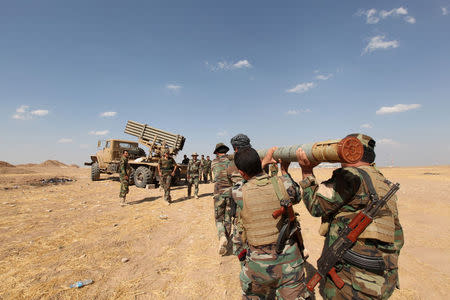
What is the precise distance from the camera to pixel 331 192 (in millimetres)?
1567

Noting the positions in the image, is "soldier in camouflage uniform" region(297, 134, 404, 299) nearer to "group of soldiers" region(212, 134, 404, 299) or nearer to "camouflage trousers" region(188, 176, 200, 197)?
"group of soldiers" region(212, 134, 404, 299)

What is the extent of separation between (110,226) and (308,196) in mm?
5398

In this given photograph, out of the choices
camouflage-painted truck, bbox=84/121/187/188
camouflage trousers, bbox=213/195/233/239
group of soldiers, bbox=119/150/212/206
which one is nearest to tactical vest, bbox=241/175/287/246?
camouflage trousers, bbox=213/195/233/239

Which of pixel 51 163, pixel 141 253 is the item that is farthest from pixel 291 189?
pixel 51 163

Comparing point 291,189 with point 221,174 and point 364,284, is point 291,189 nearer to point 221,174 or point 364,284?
point 364,284

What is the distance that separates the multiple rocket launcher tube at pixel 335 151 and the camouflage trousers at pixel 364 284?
88 centimetres

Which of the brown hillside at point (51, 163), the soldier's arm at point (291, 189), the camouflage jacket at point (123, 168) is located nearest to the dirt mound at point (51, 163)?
the brown hillside at point (51, 163)

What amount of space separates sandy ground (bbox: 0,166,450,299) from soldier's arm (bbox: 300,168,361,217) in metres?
1.87

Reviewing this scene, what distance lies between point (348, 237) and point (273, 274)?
2.09 feet

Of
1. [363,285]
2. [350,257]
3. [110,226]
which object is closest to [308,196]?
[350,257]

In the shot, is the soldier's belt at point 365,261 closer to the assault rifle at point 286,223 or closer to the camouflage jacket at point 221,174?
the assault rifle at point 286,223

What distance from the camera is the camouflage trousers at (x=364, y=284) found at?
4.73ft

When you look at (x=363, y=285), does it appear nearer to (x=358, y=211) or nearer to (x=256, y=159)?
(x=358, y=211)

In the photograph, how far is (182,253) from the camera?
392cm
